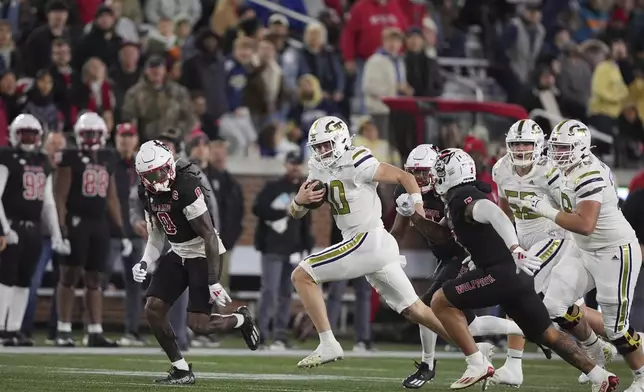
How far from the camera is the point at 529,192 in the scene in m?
11.4

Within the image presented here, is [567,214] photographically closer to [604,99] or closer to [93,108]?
[93,108]

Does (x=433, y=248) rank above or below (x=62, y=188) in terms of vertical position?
below

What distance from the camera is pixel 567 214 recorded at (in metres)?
9.88

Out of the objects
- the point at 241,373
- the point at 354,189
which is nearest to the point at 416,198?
the point at 354,189

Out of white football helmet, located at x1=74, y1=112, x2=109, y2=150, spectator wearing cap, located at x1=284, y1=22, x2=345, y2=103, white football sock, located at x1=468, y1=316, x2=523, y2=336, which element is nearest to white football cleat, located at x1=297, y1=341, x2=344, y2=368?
white football sock, located at x1=468, y1=316, x2=523, y2=336

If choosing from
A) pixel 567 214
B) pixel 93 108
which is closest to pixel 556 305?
pixel 567 214

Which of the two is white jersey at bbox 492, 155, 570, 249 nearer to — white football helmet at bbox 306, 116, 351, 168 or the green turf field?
the green turf field

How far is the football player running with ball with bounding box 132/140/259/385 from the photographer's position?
1004cm

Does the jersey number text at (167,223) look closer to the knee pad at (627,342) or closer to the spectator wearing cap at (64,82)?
the knee pad at (627,342)

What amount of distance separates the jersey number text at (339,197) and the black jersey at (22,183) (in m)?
4.25

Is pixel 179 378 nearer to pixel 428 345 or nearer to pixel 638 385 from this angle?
pixel 428 345

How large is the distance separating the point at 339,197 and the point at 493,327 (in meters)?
1.60

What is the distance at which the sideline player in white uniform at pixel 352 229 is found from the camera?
403 inches

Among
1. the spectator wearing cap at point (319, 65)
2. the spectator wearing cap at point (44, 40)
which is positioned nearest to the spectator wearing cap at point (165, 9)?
the spectator wearing cap at point (319, 65)
